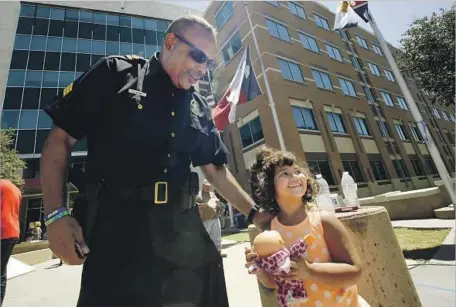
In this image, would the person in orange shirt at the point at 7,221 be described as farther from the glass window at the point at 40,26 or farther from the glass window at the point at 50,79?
the glass window at the point at 40,26

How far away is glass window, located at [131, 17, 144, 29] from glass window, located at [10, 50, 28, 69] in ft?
36.0

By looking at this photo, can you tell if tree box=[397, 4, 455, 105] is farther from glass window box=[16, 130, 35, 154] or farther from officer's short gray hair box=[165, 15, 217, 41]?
glass window box=[16, 130, 35, 154]

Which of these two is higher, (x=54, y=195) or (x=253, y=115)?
(x=253, y=115)

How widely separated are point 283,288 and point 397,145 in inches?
1103

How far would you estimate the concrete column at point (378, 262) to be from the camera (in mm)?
2113

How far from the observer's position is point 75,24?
2616 centimetres

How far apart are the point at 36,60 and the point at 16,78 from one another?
2.57m

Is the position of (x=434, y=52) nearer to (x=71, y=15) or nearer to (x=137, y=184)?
(x=137, y=184)

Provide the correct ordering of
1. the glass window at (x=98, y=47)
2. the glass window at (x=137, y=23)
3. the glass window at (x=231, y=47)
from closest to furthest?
the glass window at (x=231, y=47) → the glass window at (x=98, y=47) → the glass window at (x=137, y=23)

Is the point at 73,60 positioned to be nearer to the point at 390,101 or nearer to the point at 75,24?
the point at 75,24

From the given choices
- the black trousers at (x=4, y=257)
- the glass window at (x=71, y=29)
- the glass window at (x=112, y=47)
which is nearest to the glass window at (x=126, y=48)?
the glass window at (x=112, y=47)

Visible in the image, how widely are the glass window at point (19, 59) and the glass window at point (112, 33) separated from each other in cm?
772

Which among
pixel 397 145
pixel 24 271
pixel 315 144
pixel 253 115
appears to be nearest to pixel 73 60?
pixel 253 115

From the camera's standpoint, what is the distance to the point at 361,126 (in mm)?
21578
